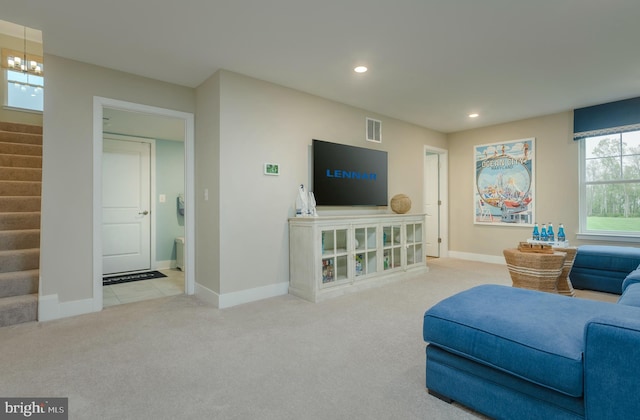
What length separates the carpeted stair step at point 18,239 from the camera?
3.35m

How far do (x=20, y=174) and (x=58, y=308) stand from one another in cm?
214

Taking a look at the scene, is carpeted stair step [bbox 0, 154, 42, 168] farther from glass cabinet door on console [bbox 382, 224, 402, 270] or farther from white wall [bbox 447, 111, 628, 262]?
white wall [bbox 447, 111, 628, 262]

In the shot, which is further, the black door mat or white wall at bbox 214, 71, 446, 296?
the black door mat

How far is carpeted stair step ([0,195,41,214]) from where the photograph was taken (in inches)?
142

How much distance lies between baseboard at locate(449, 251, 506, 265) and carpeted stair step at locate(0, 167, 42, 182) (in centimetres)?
662

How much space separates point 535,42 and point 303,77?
2.16m

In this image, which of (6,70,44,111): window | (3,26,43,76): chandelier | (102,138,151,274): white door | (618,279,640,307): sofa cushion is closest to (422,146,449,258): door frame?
(618,279,640,307): sofa cushion

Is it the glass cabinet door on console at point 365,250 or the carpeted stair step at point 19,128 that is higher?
the carpeted stair step at point 19,128

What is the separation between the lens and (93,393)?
1.75m

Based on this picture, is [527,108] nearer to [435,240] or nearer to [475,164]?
[475,164]

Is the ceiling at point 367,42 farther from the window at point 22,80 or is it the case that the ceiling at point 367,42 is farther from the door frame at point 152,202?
the window at point 22,80

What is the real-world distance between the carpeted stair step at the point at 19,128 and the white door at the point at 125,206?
101 centimetres

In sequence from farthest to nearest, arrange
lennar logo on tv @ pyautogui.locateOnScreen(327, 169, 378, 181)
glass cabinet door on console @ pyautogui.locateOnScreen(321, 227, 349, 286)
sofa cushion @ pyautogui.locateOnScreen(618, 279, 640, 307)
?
lennar logo on tv @ pyautogui.locateOnScreen(327, 169, 378, 181)
glass cabinet door on console @ pyautogui.locateOnScreen(321, 227, 349, 286)
sofa cushion @ pyautogui.locateOnScreen(618, 279, 640, 307)

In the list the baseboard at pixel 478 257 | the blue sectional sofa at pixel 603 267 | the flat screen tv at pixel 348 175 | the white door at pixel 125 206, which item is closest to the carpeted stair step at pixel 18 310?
the white door at pixel 125 206
